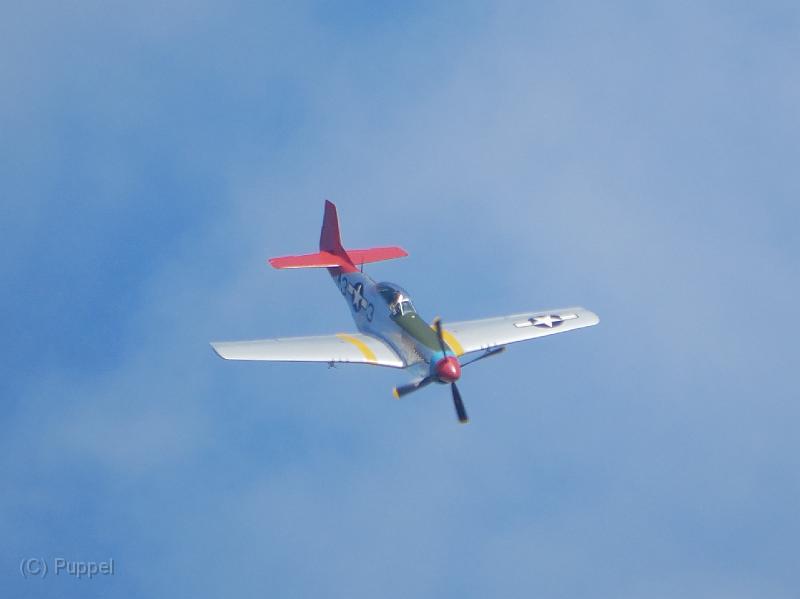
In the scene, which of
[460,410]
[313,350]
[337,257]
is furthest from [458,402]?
[337,257]

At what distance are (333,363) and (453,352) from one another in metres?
5.04

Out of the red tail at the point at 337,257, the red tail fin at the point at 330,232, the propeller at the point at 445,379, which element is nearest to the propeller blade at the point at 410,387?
the propeller at the point at 445,379

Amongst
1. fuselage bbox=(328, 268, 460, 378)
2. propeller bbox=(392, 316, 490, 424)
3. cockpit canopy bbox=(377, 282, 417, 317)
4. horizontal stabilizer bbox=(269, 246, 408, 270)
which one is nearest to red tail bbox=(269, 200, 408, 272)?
horizontal stabilizer bbox=(269, 246, 408, 270)

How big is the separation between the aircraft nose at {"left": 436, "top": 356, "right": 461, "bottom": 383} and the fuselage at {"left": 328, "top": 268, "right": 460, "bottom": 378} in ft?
0.17

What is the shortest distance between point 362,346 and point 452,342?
3.90 m

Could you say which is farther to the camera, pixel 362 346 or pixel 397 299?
pixel 397 299

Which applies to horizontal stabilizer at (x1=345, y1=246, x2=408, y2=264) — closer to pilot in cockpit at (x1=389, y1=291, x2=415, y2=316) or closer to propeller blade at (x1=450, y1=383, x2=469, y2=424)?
pilot in cockpit at (x1=389, y1=291, x2=415, y2=316)

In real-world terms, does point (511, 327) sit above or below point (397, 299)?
below

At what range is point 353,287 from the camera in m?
59.4

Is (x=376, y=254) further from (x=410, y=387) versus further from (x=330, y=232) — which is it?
(x=410, y=387)

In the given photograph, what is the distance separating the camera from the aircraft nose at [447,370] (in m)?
50.4

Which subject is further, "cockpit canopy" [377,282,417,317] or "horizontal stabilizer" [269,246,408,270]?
"horizontal stabilizer" [269,246,408,270]

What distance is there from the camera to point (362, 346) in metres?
53.9

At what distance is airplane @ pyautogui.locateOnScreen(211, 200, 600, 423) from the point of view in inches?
2020
